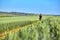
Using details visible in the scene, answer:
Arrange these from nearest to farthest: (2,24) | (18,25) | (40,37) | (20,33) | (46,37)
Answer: (20,33) → (40,37) → (46,37) → (2,24) → (18,25)

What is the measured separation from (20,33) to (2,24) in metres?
3.68

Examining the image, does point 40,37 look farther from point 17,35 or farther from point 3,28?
point 3,28

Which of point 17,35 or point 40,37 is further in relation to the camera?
point 40,37

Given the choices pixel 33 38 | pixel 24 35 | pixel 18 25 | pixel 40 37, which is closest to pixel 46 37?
pixel 40 37

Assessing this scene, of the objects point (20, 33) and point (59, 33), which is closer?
point (20, 33)

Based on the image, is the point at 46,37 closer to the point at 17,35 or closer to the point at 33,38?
the point at 33,38

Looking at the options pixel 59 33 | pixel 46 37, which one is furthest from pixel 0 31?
pixel 46 37

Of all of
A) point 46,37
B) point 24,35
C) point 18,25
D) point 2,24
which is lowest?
point 18,25

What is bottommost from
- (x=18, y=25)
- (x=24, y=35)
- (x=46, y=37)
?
(x=18, y=25)

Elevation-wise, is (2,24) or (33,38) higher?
(33,38)

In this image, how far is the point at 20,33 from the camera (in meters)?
2.01

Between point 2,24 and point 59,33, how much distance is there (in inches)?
107

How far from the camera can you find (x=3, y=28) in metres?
5.84

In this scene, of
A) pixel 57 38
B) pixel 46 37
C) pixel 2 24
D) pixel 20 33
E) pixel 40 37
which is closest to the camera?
pixel 20 33
